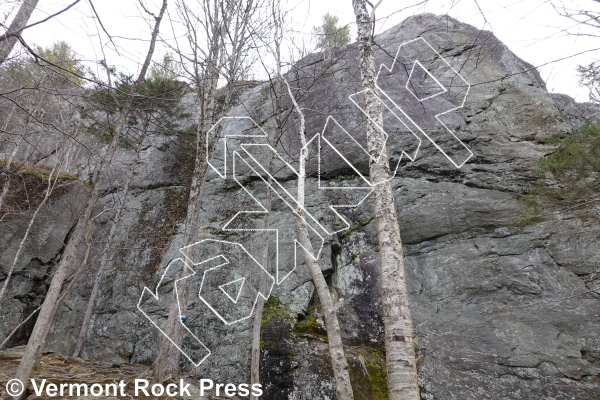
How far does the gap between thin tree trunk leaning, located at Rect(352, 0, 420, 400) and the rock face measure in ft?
3.45

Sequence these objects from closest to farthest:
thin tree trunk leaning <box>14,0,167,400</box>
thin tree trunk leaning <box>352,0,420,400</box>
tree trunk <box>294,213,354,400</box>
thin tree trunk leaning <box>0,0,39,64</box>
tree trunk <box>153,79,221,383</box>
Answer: thin tree trunk leaning <box>352,0,420,400</box>
tree trunk <box>294,213,354,400</box>
thin tree trunk leaning <box>0,0,39,64</box>
thin tree trunk leaning <box>14,0,167,400</box>
tree trunk <box>153,79,221,383</box>

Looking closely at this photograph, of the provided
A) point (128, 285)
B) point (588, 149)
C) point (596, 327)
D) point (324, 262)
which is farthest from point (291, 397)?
point (588, 149)

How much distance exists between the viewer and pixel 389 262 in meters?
2.93

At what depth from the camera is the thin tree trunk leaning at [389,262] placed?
8.01ft

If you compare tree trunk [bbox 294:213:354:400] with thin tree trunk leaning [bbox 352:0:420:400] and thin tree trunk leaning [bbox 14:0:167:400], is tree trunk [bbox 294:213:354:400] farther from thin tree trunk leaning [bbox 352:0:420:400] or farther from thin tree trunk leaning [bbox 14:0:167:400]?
thin tree trunk leaning [bbox 14:0:167:400]

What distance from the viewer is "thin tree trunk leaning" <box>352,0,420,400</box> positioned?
244 centimetres

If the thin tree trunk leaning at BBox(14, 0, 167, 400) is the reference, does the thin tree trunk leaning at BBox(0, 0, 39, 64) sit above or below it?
above

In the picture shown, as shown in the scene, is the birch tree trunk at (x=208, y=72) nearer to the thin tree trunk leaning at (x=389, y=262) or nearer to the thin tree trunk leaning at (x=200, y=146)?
the thin tree trunk leaning at (x=200, y=146)

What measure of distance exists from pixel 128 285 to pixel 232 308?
335cm

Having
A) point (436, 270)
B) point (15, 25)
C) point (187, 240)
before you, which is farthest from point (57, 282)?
point (436, 270)

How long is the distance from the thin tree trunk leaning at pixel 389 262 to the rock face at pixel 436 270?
3.45 ft

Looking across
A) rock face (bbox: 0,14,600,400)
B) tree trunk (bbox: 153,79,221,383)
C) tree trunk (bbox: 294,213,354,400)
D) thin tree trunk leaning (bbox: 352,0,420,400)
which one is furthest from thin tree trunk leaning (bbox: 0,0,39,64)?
tree trunk (bbox: 294,213,354,400)

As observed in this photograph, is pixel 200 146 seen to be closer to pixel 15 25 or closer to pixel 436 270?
pixel 15 25

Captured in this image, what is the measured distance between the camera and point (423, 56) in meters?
10.7
